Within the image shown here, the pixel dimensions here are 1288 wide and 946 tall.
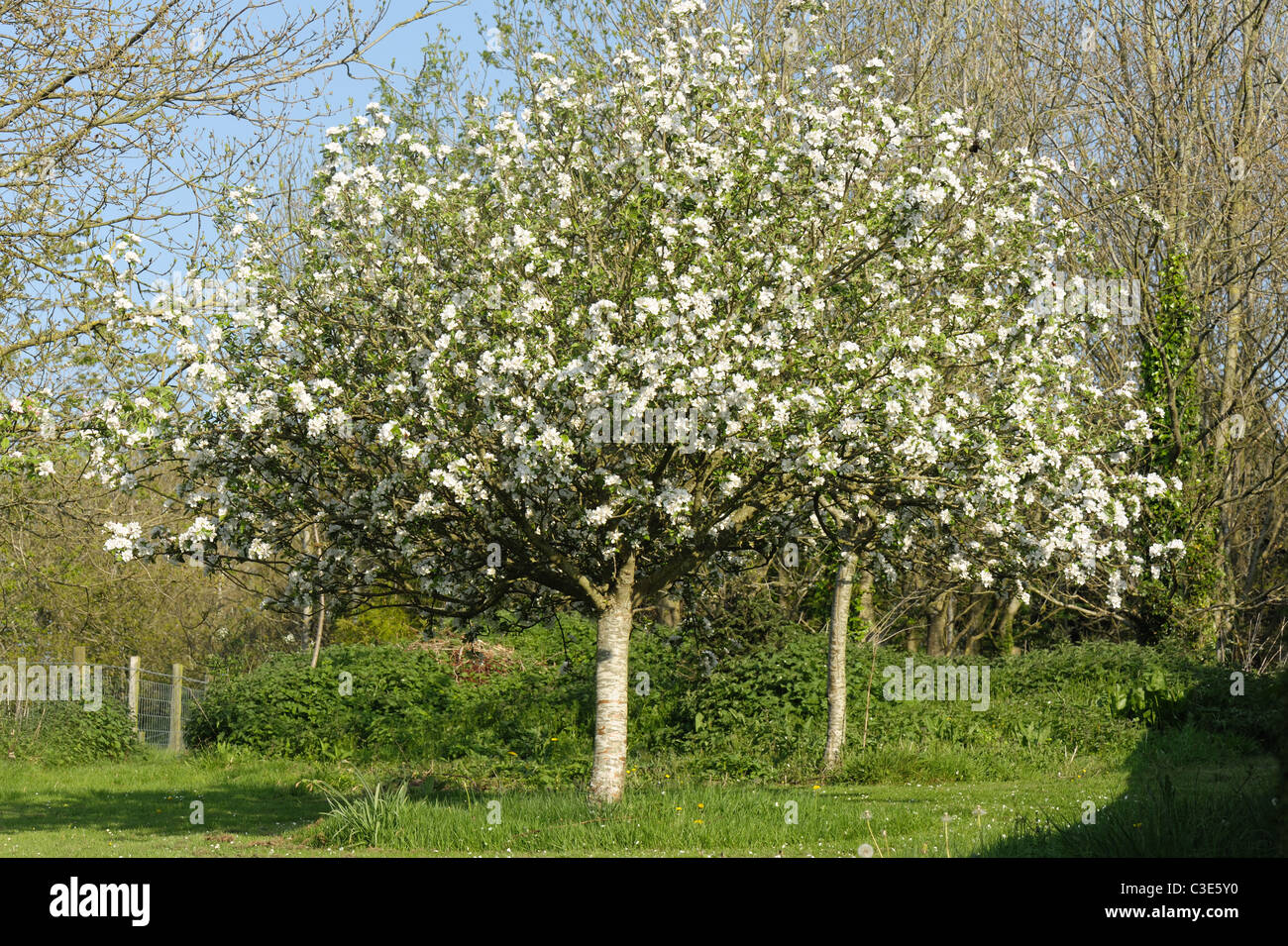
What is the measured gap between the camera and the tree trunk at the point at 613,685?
12.0 metres

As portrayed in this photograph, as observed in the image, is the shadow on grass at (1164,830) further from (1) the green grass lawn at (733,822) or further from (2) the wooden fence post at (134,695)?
(2) the wooden fence post at (134,695)

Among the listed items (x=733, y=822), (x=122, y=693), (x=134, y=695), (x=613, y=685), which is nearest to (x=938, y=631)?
(x=613, y=685)

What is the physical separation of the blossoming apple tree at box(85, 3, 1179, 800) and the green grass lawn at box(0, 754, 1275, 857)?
1.27 metres

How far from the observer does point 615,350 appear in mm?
9531

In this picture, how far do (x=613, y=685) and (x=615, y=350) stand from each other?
3.93 metres

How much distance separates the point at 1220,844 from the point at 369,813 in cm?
695

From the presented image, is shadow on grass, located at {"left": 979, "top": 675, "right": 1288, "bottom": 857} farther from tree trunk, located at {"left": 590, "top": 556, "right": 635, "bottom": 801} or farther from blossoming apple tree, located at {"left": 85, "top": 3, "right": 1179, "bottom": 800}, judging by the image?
tree trunk, located at {"left": 590, "top": 556, "right": 635, "bottom": 801}

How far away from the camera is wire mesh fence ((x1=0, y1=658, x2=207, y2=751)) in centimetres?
2205

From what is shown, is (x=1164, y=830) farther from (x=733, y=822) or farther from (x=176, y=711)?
(x=176, y=711)

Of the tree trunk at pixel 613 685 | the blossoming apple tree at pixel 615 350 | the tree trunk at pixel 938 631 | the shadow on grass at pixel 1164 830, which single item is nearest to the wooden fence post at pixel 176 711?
the blossoming apple tree at pixel 615 350

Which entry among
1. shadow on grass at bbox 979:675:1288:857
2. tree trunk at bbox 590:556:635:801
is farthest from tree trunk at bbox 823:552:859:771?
shadow on grass at bbox 979:675:1288:857

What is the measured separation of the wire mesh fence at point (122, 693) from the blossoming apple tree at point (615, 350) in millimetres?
12098

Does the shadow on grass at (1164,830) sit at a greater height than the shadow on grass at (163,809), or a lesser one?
greater
